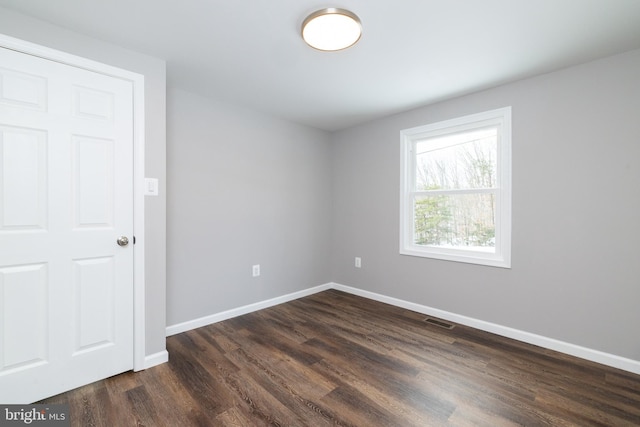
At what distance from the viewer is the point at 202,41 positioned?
1.97 metres

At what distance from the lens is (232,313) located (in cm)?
308

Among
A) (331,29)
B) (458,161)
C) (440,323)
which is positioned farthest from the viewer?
(458,161)

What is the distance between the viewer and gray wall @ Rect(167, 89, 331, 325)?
2.73m

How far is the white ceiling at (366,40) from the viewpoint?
5.36 feet

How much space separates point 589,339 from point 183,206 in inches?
145

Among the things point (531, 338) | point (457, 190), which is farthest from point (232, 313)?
point (531, 338)

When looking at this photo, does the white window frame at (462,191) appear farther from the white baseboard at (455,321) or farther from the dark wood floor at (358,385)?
the dark wood floor at (358,385)

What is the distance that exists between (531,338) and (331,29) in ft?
9.79

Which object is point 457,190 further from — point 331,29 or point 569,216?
point 331,29

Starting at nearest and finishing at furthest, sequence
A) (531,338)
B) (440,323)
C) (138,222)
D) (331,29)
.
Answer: (331,29) → (138,222) → (531,338) → (440,323)

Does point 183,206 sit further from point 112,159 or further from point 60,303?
point 60,303

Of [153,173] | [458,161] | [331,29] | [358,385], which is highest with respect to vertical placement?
[331,29]

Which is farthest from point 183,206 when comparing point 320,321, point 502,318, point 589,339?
point 589,339

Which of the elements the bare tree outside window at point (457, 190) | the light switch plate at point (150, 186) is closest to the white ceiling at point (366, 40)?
the bare tree outside window at point (457, 190)
